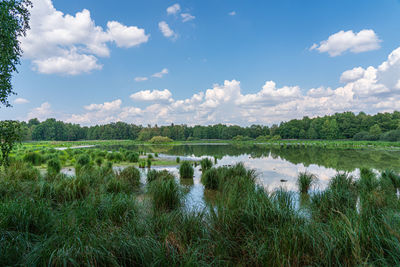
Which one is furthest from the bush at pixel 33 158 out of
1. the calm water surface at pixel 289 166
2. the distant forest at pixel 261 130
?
the distant forest at pixel 261 130

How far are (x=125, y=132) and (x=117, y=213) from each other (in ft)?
330

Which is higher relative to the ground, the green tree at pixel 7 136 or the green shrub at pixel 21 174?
the green tree at pixel 7 136

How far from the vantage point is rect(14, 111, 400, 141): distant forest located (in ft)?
207

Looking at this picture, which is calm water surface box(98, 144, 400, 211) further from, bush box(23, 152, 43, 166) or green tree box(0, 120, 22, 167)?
bush box(23, 152, 43, 166)

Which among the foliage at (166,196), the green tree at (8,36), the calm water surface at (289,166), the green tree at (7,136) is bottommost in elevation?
the calm water surface at (289,166)

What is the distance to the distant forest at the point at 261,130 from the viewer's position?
6306 cm

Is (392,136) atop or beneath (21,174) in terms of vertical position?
beneath

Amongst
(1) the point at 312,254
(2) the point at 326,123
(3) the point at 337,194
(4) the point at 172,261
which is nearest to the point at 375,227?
(1) the point at 312,254

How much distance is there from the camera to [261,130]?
84.9 m

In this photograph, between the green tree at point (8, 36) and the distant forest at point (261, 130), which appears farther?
the distant forest at point (261, 130)

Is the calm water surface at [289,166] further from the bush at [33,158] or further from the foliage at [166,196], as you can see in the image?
the bush at [33,158]

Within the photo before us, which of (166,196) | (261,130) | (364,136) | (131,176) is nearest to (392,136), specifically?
(364,136)

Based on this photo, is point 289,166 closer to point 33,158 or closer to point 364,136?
point 33,158

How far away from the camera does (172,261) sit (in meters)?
2.41
